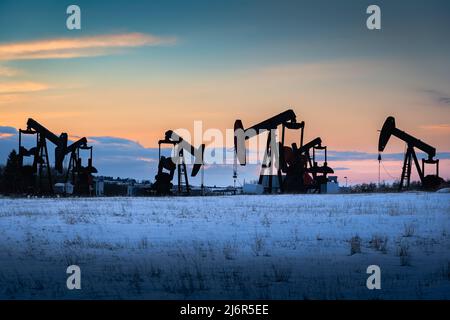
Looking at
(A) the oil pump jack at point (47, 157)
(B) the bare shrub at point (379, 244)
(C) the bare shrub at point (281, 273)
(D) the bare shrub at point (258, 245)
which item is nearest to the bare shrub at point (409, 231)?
(B) the bare shrub at point (379, 244)

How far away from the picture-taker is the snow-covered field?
762cm

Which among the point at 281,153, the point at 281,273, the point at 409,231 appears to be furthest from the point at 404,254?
the point at 281,153

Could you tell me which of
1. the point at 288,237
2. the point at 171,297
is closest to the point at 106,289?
the point at 171,297

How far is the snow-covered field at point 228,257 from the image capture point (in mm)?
7617

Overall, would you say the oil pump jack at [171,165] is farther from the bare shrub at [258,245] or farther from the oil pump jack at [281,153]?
the bare shrub at [258,245]

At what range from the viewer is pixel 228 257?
995 centimetres

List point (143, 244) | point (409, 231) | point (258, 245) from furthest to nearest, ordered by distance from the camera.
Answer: point (409, 231), point (143, 244), point (258, 245)

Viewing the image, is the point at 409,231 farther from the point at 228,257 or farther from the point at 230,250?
the point at 228,257

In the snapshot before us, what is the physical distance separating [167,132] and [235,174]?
8.04 metres

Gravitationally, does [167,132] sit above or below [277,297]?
above

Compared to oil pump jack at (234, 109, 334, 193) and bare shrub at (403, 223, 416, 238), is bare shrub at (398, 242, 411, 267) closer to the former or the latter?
bare shrub at (403, 223, 416, 238)
